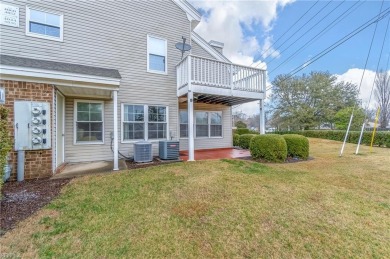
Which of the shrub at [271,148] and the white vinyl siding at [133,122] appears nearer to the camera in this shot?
the shrub at [271,148]

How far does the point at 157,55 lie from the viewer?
839 centimetres

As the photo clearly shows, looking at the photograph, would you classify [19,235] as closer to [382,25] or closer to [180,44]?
[180,44]

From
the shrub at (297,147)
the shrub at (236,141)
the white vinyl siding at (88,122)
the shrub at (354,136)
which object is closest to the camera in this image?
the white vinyl siding at (88,122)

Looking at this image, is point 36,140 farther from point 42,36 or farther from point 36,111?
point 42,36

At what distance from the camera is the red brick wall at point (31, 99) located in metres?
4.81

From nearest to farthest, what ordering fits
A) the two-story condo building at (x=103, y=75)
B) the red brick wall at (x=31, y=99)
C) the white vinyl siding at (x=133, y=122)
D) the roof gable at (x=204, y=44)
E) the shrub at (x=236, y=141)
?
1. the red brick wall at (x=31, y=99)
2. the two-story condo building at (x=103, y=75)
3. the white vinyl siding at (x=133, y=122)
4. the roof gable at (x=204, y=44)
5. the shrub at (x=236, y=141)

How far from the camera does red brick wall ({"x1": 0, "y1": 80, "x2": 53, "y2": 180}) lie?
481 cm

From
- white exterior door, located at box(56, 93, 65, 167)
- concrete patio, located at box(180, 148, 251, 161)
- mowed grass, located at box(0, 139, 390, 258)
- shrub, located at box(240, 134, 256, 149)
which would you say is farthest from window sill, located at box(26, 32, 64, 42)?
shrub, located at box(240, 134, 256, 149)

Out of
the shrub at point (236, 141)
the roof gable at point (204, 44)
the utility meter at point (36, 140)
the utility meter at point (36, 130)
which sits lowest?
the shrub at point (236, 141)

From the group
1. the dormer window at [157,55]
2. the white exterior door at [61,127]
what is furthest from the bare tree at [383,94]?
the white exterior door at [61,127]

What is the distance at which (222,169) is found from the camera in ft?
18.9

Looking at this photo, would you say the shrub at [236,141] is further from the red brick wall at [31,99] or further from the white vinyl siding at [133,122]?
the red brick wall at [31,99]

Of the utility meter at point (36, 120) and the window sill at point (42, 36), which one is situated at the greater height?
the window sill at point (42, 36)

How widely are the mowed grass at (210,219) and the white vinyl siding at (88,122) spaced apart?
2.70 m
